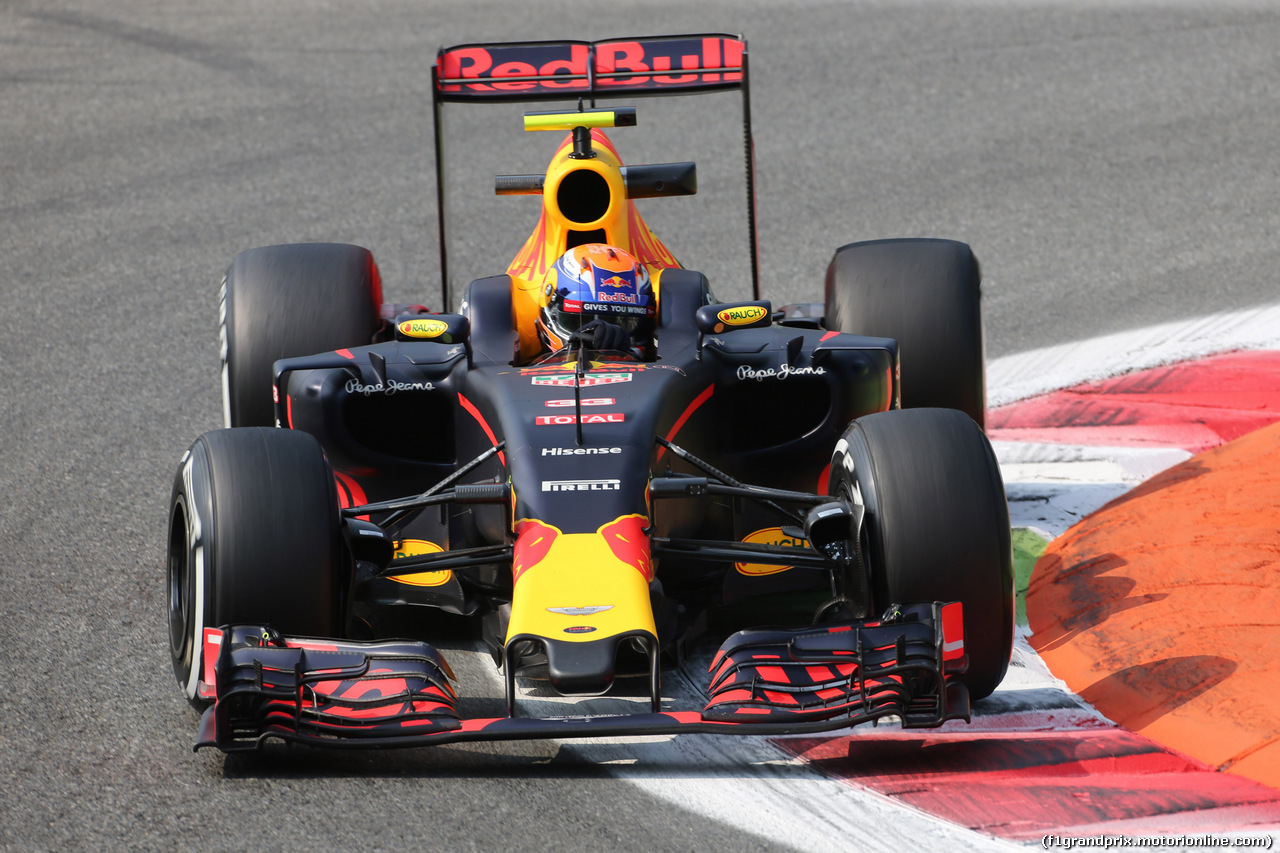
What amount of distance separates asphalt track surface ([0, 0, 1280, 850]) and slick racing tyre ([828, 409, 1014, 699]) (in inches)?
33.3

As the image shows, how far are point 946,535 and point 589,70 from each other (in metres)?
3.05

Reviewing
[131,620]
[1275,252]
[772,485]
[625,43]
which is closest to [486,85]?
[625,43]

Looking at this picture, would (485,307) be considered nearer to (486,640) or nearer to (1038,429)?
(486,640)

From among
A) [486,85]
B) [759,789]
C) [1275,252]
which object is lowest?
[759,789]

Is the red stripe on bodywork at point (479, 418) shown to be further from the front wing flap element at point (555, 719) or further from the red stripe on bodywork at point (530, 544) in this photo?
the front wing flap element at point (555, 719)

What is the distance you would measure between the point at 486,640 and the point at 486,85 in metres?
2.70

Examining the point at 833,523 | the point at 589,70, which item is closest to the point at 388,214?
the point at 589,70

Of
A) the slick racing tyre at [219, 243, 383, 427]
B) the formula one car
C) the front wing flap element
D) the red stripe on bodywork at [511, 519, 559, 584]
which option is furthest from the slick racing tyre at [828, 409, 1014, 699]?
the slick racing tyre at [219, 243, 383, 427]

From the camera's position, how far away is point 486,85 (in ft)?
23.4

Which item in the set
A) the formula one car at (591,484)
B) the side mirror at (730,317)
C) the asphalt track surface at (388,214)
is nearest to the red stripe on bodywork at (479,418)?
the formula one car at (591,484)

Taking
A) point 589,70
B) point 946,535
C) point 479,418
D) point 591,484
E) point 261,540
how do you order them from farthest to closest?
point 589,70
point 479,418
point 591,484
point 946,535
point 261,540

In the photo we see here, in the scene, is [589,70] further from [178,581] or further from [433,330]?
[178,581]

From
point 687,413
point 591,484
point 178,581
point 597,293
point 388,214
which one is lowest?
point 178,581

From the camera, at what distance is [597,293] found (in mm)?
6023
